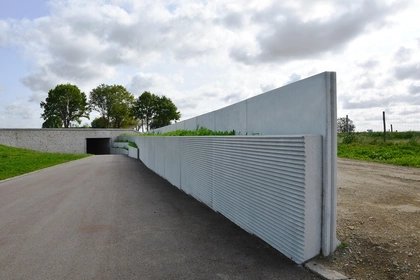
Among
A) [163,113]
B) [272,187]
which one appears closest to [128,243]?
[272,187]

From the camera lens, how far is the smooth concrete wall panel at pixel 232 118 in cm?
672

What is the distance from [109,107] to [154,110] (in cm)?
983

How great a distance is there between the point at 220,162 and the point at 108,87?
214ft

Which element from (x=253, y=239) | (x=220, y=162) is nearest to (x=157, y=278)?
(x=253, y=239)

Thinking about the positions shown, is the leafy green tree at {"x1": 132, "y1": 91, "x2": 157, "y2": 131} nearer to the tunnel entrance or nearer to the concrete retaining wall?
the tunnel entrance

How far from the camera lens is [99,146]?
52.3 metres

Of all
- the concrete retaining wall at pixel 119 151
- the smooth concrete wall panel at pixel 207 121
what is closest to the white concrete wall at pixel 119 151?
the concrete retaining wall at pixel 119 151

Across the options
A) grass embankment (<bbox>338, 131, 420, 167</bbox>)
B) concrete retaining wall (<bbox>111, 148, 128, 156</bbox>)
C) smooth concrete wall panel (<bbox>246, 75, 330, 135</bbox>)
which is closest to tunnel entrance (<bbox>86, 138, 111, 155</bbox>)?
concrete retaining wall (<bbox>111, 148, 128, 156</bbox>)

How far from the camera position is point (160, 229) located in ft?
17.1

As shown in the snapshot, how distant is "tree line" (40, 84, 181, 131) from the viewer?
199 ft

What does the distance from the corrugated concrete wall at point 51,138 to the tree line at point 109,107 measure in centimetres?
1970

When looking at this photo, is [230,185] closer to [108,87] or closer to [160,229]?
[160,229]

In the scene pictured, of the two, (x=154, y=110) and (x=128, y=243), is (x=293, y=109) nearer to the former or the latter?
(x=128, y=243)

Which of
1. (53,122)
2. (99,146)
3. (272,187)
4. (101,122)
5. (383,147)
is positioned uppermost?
(101,122)
